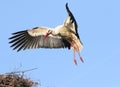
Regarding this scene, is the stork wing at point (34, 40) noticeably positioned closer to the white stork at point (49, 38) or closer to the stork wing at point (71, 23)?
the white stork at point (49, 38)

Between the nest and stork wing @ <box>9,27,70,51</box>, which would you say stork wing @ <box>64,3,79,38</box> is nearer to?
stork wing @ <box>9,27,70,51</box>

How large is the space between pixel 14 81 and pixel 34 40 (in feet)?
8.82

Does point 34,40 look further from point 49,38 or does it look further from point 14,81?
point 14,81

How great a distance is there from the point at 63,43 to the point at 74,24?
0.87m

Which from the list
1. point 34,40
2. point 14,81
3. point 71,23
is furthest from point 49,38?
point 14,81

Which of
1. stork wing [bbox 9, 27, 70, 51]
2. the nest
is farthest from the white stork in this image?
the nest

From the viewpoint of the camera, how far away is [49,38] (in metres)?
18.1

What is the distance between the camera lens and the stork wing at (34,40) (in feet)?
58.1

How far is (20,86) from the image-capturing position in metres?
15.5

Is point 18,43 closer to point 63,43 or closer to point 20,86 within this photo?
point 63,43

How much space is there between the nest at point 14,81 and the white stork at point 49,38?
2115 mm

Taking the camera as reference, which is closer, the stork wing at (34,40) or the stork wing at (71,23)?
the stork wing at (71,23)

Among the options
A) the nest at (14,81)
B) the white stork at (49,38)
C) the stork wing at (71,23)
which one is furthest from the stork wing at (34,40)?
the nest at (14,81)

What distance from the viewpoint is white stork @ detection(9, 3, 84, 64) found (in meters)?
17.7
